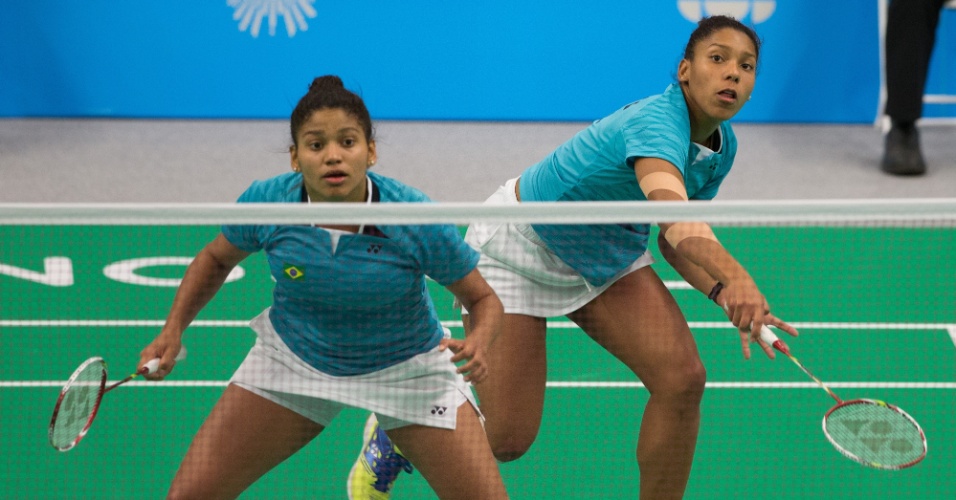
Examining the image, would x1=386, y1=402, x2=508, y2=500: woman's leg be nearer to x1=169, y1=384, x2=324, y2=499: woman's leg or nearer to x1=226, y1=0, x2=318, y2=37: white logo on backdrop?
x1=169, y1=384, x2=324, y2=499: woman's leg

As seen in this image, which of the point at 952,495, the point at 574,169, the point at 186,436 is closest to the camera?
the point at 574,169

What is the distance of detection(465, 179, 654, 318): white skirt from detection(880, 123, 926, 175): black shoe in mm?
4141

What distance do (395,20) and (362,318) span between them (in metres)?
4.87

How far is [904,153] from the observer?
7.04 m

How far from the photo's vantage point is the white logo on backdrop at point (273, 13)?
7461mm

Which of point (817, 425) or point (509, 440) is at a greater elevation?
point (509, 440)

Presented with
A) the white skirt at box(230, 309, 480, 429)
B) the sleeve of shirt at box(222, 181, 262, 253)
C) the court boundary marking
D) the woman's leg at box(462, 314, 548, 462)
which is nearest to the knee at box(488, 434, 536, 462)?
the woman's leg at box(462, 314, 548, 462)

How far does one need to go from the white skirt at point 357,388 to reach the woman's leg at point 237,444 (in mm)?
32

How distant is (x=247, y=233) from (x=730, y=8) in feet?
16.8

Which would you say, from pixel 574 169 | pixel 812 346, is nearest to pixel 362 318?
pixel 574 169

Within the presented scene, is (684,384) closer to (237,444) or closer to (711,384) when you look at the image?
(237,444)

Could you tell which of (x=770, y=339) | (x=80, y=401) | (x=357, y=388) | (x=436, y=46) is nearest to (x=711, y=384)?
(x=770, y=339)

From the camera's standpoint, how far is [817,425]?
440 centimetres

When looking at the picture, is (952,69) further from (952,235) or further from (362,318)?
(362,318)
